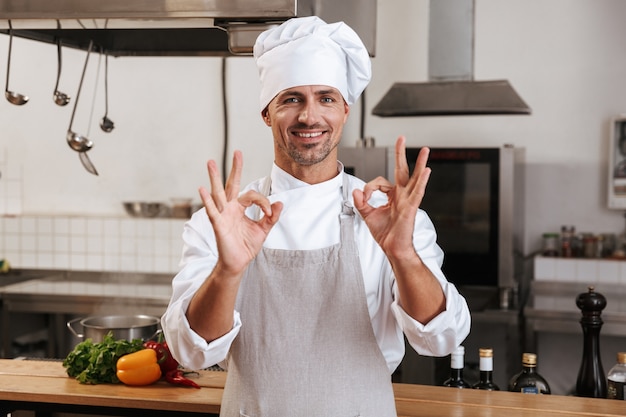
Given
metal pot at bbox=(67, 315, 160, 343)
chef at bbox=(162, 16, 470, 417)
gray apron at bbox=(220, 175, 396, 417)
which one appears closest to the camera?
chef at bbox=(162, 16, 470, 417)

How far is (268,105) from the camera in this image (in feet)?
6.46

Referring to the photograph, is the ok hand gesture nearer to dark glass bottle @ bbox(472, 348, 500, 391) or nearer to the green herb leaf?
dark glass bottle @ bbox(472, 348, 500, 391)

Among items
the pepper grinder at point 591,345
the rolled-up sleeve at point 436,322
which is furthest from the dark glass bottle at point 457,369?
the rolled-up sleeve at point 436,322

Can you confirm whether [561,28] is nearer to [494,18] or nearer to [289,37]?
[494,18]

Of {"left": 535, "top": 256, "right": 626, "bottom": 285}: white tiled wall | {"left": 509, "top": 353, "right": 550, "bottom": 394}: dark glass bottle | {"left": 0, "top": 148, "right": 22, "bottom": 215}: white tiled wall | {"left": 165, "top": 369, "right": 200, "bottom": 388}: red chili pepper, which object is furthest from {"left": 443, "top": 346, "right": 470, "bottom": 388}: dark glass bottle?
{"left": 0, "top": 148, "right": 22, "bottom": 215}: white tiled wall

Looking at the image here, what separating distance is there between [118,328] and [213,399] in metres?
0.57

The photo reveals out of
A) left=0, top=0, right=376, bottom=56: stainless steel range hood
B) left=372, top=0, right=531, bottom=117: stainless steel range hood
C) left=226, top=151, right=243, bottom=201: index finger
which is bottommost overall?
left=226, top=151, right=243, bottom=201: index finger

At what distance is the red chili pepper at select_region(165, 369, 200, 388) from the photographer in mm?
2453

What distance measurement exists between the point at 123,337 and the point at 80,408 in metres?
0.41

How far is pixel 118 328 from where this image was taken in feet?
9.00

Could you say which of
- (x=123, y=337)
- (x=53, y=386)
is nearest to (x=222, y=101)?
(x=123, y=337)

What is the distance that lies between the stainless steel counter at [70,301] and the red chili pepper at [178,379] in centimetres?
209

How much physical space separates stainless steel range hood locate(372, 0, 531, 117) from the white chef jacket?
7.86 feet

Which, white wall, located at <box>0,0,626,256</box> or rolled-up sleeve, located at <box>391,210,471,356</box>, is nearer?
rolled-up sleeve, located at <box>391,210,471,356</box>
